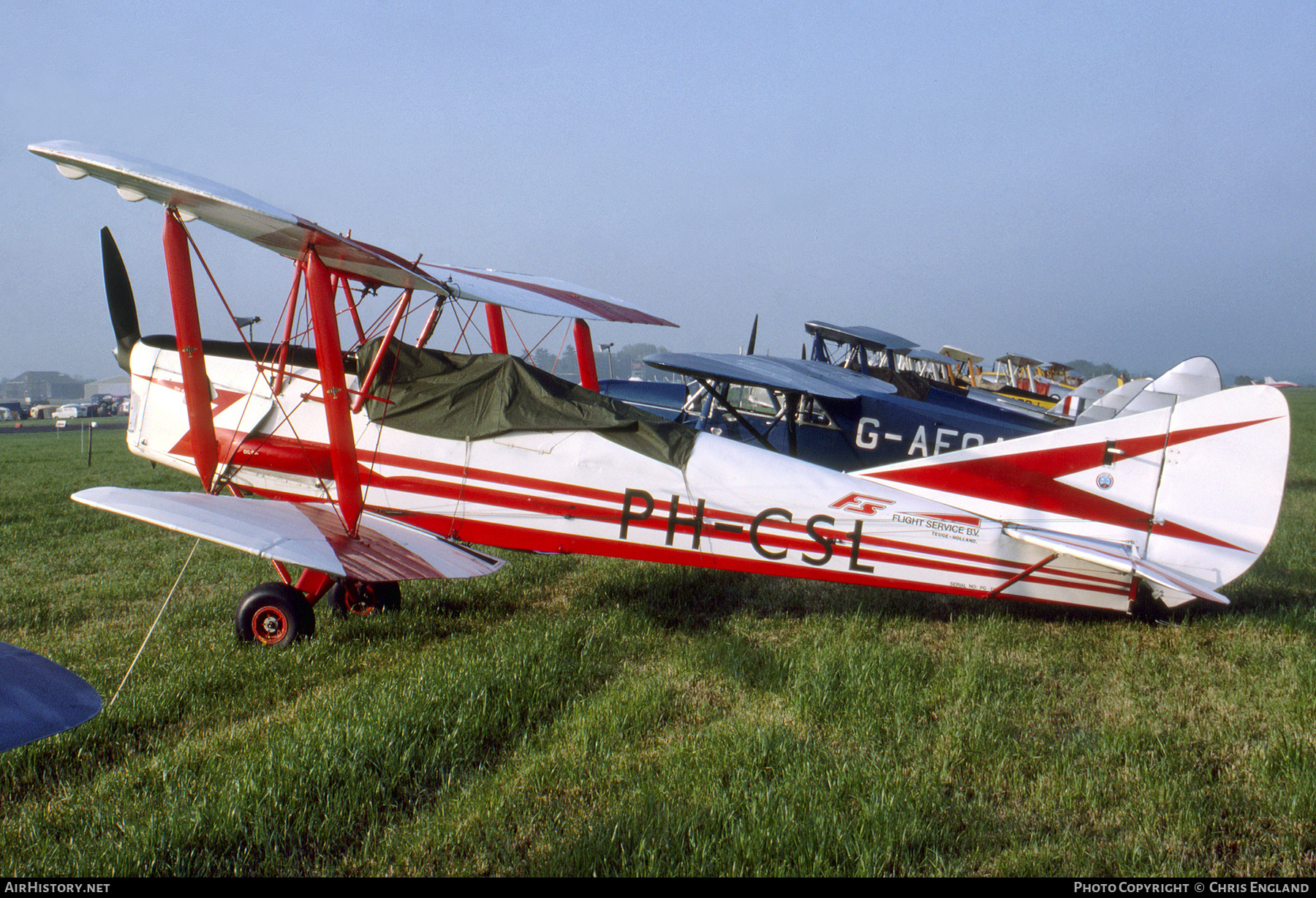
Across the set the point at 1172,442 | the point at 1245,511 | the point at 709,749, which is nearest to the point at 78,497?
the point at 709,749

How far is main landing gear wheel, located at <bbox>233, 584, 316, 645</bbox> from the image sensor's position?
14.2ft

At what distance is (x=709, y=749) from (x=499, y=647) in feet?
5.10

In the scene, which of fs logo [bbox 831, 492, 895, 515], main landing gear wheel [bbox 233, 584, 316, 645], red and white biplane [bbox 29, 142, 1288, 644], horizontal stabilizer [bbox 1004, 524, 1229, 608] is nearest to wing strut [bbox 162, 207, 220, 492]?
red and white biplane [bbox 29, 142, 1288, 644]

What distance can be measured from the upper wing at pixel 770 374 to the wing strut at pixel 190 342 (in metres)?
2.71

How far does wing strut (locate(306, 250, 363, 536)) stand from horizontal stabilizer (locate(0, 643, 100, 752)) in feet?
8.74

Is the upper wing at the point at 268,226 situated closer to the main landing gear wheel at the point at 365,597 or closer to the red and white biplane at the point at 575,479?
the red and white biplane at the point at 575,479

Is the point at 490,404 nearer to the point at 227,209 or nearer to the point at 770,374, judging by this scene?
the point at 227,209

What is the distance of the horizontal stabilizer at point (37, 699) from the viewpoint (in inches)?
65.3

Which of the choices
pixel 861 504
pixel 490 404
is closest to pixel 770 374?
pixel 861 504

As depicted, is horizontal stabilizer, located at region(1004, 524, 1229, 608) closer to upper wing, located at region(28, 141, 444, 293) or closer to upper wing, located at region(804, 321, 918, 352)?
upper wing, located at region(28, 141, 444, 293)

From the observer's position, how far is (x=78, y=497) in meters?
3.44

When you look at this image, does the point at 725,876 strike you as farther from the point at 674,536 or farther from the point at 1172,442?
the point at 1172,442

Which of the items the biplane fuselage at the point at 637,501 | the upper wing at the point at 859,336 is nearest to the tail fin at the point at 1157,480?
the biplane fuselage at the point at 637,501

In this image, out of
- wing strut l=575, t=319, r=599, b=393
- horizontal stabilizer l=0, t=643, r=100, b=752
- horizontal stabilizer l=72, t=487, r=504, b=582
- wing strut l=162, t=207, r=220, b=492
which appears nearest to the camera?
horizontal stabilizer l=0, t=643, r=100, b=752
